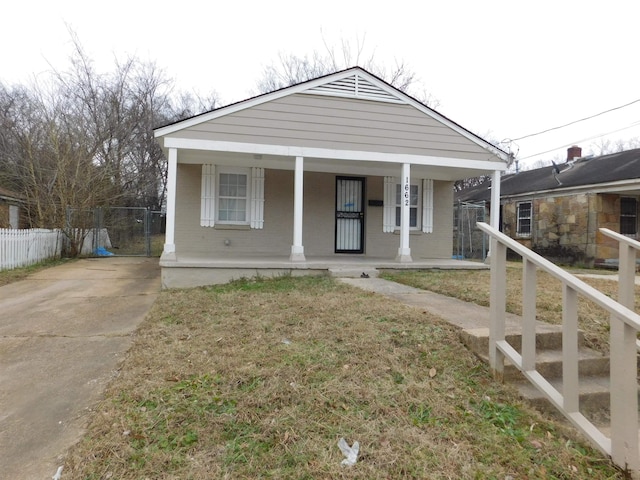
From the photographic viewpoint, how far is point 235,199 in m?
9.35

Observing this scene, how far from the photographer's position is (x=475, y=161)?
345 inches

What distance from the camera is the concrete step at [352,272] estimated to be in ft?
24.0

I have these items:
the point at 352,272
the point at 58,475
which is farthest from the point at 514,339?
the point at 352,272

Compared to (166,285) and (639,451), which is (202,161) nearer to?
(166,285)

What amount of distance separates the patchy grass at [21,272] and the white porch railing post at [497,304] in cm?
866

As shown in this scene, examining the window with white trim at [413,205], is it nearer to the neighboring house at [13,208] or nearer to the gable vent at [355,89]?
the gable vent at [355,89]

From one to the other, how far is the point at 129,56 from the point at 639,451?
2542 cm

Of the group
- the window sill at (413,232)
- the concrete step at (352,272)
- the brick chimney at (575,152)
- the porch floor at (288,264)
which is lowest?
the concrete step at (352,272)

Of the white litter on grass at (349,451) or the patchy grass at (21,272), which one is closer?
the white litter on grass at (349,451)

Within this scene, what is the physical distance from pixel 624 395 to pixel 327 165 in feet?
25.9

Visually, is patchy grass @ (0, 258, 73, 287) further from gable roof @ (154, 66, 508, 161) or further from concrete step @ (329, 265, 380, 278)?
concrete step @ (329, 265, 380, 278)

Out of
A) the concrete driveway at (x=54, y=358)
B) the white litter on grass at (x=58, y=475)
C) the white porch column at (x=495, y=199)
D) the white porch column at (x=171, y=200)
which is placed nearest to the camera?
the white litter on grass at (x=58, y=475)

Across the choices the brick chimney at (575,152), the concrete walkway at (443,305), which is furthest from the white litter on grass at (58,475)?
the brick chimney at (575,152)

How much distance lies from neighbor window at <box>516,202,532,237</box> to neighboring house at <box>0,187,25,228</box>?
19.2 meters
